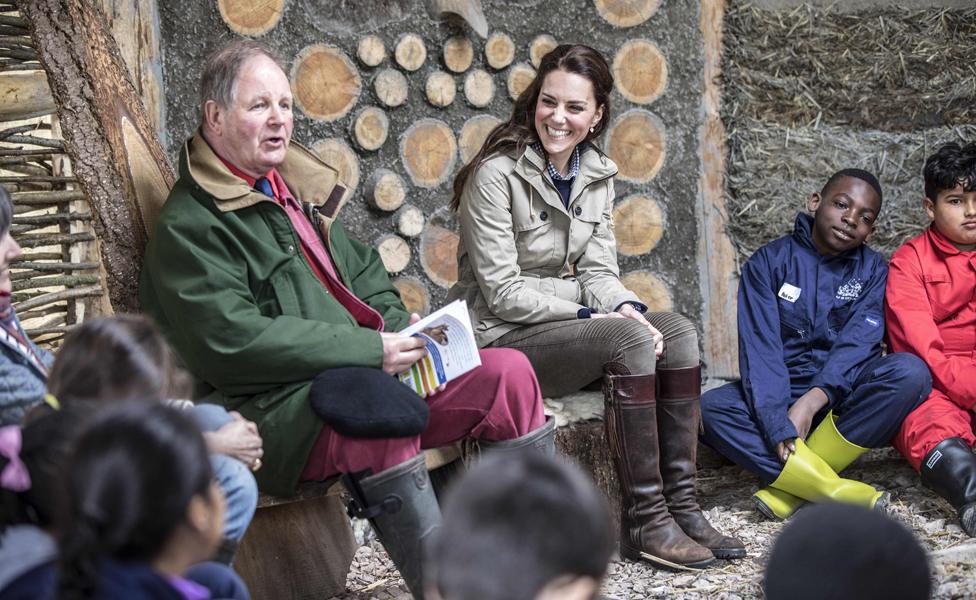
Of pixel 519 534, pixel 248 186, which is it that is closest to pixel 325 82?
pixel 248 186

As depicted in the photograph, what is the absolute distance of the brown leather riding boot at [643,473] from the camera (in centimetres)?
317

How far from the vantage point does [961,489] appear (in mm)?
3490

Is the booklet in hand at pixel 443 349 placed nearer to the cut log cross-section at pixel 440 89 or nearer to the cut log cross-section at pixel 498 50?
the cut log cross-section at pixel 440 89

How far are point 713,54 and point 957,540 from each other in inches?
93.8

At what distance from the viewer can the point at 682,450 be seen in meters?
3.30

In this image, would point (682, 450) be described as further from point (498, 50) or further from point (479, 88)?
point (498, 50)

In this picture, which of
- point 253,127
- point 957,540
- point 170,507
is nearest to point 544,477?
point 170,507

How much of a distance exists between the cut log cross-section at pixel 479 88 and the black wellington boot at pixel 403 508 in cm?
221

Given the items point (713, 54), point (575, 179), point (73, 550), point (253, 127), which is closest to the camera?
point (73, 550)

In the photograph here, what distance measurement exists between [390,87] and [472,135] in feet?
1.36

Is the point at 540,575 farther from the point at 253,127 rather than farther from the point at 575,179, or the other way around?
the point at 575,179

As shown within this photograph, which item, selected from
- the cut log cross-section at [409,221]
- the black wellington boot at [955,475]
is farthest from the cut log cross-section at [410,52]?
the black wellington boot at [955,475]

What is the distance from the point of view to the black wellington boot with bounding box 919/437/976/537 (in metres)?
3.46

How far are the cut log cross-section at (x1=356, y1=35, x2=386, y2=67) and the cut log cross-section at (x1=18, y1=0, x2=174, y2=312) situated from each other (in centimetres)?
133
